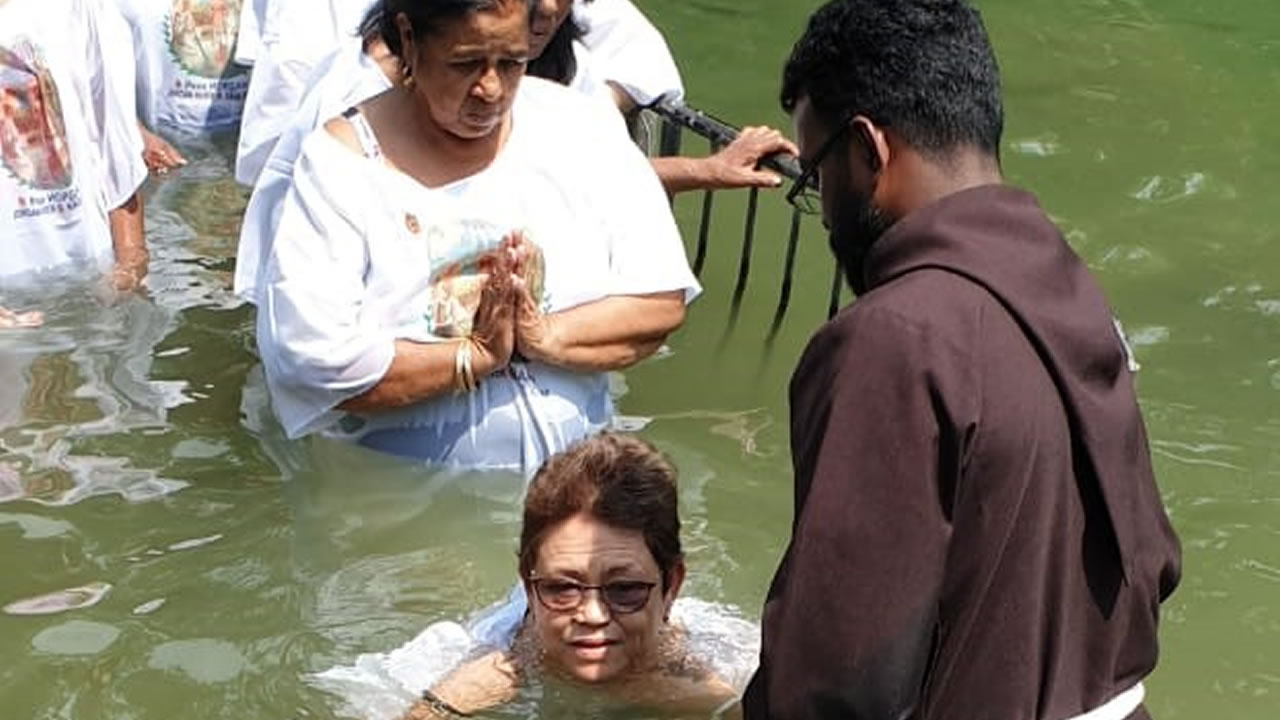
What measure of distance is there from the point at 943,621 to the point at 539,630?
1.37m

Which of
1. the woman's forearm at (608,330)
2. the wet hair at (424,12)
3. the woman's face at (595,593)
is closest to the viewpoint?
the woman's face at (595,593)

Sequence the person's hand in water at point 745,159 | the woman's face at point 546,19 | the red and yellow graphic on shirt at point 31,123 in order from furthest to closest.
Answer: the person's hand in water at point 745,159
the red and yellow graphic on shirt at point 31,123
the woman's face at point 546,19

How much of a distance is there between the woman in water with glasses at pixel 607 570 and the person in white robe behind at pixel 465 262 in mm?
799

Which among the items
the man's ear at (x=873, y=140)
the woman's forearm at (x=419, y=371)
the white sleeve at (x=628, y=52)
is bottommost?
the woman's forearm at (x=419, y=371)

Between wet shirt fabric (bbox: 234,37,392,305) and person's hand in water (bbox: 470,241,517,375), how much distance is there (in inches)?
20.9

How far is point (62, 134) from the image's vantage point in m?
5.42

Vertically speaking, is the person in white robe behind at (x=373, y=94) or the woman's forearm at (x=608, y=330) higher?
the person in white robe behind at (x=373, y=94)

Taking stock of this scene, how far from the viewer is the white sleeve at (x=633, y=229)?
4.61m

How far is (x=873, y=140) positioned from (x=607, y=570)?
1.33 metres

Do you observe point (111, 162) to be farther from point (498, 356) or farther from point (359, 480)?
point (498, 356)

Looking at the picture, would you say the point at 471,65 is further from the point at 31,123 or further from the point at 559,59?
the point at 31,123

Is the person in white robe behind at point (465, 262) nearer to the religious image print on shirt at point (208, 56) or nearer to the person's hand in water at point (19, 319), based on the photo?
the person's hand in water at point (19, 319)

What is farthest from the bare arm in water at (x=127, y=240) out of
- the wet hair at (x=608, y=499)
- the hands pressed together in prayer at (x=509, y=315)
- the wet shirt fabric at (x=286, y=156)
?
the wet hair at (x=608, y=499)

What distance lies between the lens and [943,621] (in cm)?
248
